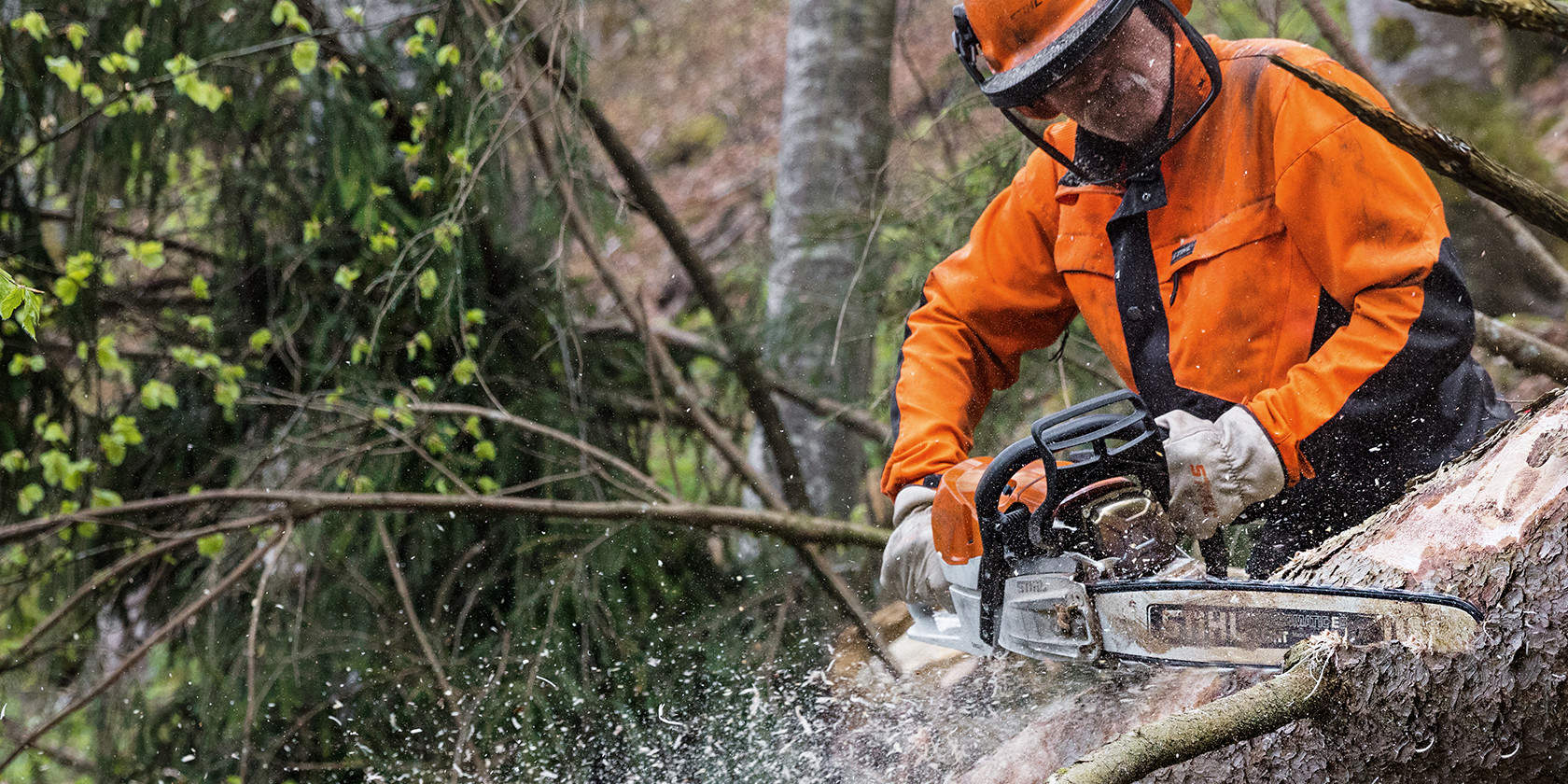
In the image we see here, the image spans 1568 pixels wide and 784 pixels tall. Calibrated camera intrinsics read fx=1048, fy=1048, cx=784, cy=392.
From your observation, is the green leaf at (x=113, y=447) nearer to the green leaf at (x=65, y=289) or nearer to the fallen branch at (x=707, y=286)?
the green leaf at (x=65, y=289)

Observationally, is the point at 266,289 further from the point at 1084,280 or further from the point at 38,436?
the point at 1084,280

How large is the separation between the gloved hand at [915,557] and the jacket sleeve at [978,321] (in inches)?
3.1

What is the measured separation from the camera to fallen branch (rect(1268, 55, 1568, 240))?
64.5 inches

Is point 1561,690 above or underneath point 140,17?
underneath

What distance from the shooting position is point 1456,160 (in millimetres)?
1668

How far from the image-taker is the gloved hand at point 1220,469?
1747 millimetres

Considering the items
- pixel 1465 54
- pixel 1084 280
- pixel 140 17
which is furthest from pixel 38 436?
pixel 1465 54

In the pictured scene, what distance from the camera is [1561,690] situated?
126cm

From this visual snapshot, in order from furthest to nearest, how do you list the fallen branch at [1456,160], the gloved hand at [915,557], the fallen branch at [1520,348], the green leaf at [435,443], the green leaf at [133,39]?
1. the green leaf at [435,443]
2. the green leaf at [133,39]
3. the fallen branch at [1520,348]
4. the gloved hand at [915,557]
5. the fallen branch at [1456,160]

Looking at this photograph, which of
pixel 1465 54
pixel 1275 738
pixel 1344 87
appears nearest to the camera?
pixel 1275 738

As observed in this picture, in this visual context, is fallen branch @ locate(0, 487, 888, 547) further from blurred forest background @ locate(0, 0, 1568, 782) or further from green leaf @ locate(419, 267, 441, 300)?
green leaf @ locate(419, 267, 441, 300)

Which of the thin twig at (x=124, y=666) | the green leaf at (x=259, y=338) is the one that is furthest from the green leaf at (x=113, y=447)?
the thin twig at (x=124, y=666)

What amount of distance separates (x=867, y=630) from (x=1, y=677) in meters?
3.39

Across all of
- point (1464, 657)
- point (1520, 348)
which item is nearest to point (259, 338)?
point (1464, 657)
